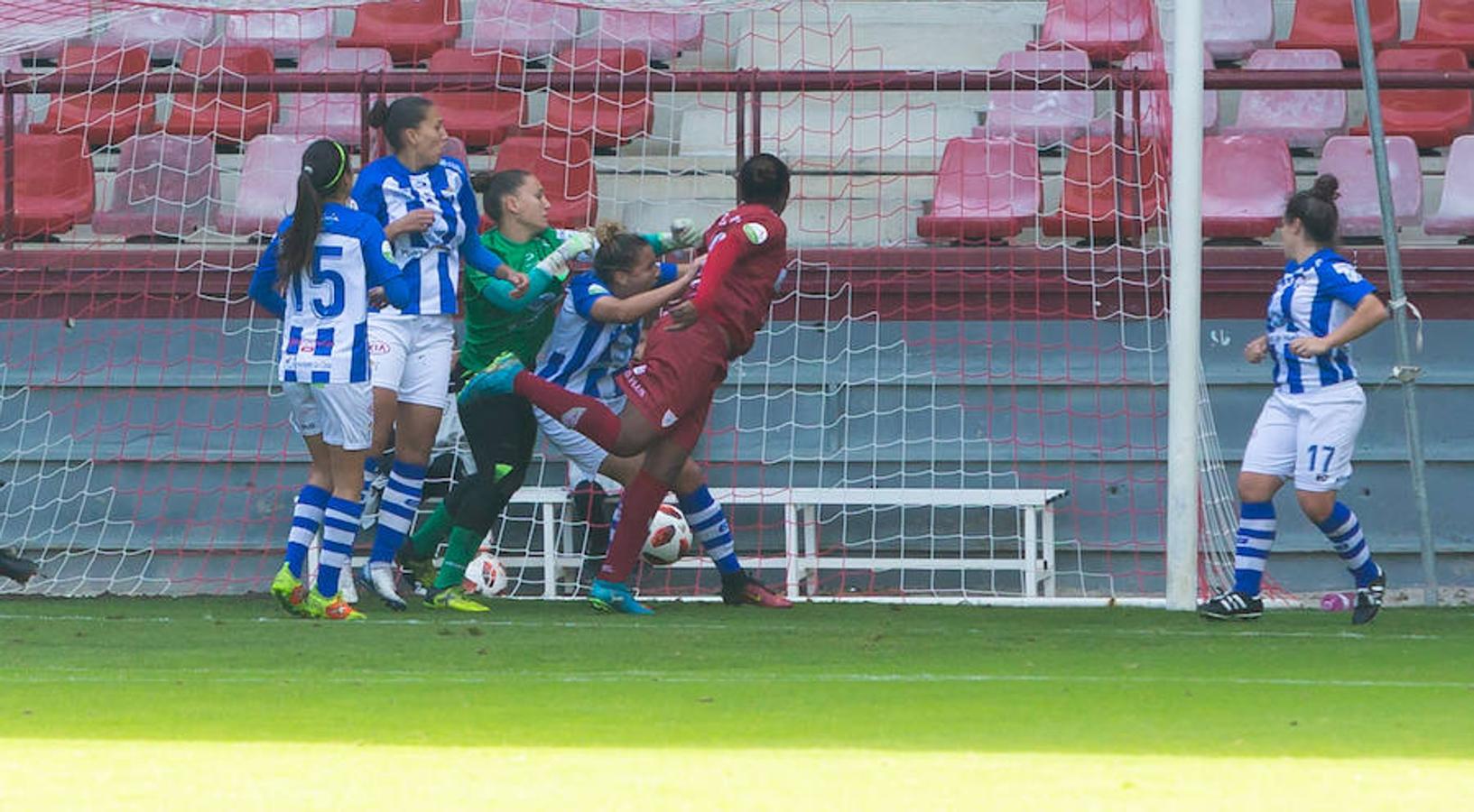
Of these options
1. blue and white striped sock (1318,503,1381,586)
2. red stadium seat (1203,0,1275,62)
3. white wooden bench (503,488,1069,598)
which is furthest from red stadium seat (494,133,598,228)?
blue and white striped sock (1318,503,1381,586)

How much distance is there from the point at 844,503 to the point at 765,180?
2.14 meters

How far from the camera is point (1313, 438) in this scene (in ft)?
24.7

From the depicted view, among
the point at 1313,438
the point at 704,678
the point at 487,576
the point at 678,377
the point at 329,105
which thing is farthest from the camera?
the point at 329,105

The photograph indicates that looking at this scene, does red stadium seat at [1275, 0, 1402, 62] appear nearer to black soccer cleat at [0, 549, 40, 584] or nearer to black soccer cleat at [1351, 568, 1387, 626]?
black soccer cleat at [1351, 568, 1387, 626]

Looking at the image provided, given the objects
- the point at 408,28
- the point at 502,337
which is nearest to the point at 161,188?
the point at 408,28

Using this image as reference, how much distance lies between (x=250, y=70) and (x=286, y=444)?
3.18 metres

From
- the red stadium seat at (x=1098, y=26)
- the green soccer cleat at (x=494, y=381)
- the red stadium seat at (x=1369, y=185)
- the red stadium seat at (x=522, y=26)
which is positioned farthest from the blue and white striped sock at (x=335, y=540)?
the red stadium seat at (x=1098, y=26)

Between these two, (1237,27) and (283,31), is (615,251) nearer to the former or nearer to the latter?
(283,31)

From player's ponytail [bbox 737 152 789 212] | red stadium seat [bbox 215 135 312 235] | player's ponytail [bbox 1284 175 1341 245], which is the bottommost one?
player's ponytail [bbox 1284 175 1341 245]

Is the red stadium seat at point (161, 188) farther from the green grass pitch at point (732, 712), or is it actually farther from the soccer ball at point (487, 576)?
the green grass pitch at point (732, 712)

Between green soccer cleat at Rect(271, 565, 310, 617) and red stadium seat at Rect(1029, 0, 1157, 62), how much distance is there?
242 inches

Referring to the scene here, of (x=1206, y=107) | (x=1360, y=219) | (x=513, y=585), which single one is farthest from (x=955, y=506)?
(x=1206, y=107)

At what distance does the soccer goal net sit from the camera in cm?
977

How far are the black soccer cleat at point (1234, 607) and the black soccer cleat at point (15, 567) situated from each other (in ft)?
14.8
